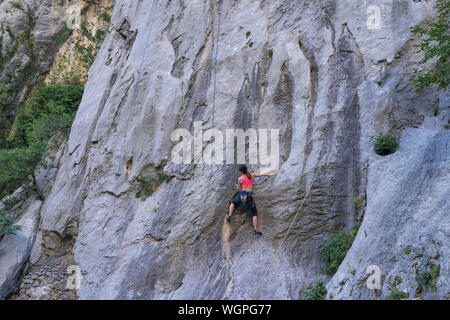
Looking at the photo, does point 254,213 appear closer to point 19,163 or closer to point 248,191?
point 248,191

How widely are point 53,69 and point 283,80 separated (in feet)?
62.2

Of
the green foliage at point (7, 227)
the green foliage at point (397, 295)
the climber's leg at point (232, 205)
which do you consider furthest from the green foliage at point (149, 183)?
the green foliage at point (397, 295)

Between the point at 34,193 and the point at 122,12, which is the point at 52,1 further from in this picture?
the point at 34,193

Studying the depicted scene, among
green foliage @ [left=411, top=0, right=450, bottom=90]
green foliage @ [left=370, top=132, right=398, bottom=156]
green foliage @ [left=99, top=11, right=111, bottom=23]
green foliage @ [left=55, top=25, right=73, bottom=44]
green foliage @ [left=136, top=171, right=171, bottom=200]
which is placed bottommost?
green foliage @ [left=136, top=171, right=171, bottom=200]

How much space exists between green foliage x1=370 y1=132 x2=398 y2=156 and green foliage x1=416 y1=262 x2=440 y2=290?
3.61m

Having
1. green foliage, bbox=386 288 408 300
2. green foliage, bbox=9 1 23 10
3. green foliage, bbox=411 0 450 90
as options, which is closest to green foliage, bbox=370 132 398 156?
green foliage, bbox=411 0 450 90

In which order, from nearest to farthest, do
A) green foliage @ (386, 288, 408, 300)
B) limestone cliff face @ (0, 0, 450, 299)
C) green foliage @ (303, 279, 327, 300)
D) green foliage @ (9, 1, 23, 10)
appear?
green foliage @ (386, 288, 408, 300) < limestone cliff face @ (0, 0, 450, 299) < green foliage @ (303, 279, 327, 300) < green foliage @ (9, 1, 23, 10)

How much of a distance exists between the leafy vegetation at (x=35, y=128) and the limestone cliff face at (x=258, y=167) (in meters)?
1.66

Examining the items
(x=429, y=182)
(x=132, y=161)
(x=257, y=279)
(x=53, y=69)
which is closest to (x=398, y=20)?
(x=429, y=182)

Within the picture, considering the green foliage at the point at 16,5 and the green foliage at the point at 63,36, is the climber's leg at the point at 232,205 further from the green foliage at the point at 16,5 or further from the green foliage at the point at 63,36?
the green foliage at the point at 16,5

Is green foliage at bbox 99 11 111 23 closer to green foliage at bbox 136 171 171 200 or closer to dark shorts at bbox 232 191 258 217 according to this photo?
green foliage at bbox 136 171 171 200

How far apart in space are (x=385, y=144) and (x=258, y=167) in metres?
3.51

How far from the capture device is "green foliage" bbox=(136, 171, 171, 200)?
11406mm

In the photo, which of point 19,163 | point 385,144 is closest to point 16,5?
point 19,163
